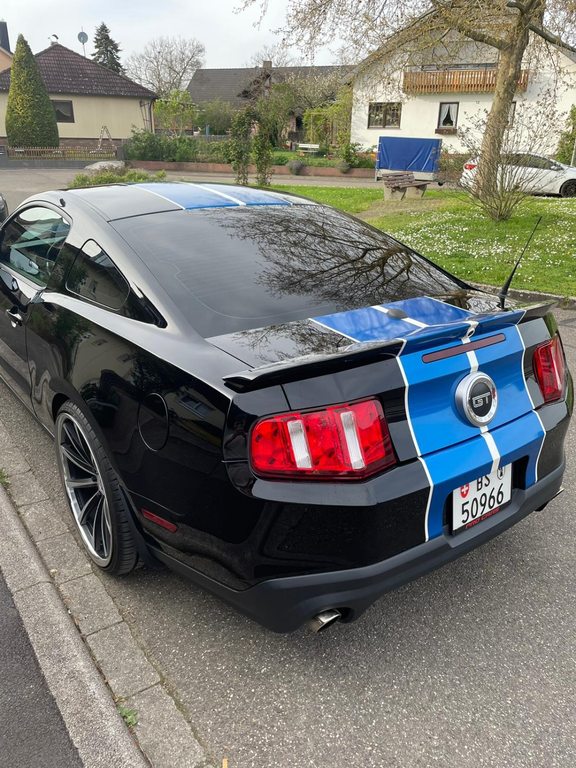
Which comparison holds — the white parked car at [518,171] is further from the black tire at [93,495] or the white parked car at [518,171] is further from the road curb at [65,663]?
the road curb at [65,663]

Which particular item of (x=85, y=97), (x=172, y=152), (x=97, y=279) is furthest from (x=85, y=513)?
(x=85, y=97)

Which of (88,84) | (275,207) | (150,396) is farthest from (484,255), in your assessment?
(88,84)

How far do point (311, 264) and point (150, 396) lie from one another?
0.94m

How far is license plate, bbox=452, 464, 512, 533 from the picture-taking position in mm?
2025

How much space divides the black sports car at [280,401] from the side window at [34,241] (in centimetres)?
5

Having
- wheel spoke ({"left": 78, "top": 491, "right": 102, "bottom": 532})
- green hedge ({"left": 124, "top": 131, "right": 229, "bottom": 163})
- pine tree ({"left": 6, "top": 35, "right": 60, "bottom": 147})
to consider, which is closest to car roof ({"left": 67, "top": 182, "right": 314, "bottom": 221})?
wheel spoke ({"left": 78, "top": 491, "right": 102, "bottom": 532})

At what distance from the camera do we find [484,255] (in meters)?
8.43

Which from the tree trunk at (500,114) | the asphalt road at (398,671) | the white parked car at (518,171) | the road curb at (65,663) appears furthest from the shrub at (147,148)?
the asphalt road at (398,671)

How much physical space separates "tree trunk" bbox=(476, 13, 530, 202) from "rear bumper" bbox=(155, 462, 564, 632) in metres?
8.77

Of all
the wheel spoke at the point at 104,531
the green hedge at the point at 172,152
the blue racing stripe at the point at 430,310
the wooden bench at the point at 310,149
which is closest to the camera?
the blue racing stripe at the point at 430,310

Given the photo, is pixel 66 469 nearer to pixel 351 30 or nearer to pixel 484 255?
pixel 484 255

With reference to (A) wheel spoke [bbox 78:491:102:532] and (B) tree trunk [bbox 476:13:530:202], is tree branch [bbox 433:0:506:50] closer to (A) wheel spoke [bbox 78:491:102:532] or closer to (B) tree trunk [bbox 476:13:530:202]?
(B) tree trunk [bbox 476:13:530:202]

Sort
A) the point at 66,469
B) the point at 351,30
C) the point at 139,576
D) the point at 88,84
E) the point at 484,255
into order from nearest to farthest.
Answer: the point at 139,576 → the point at 66,469 → the point at 484,255 → the point at 351,30 → the point at 88,84

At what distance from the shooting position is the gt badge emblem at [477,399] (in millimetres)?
1998
